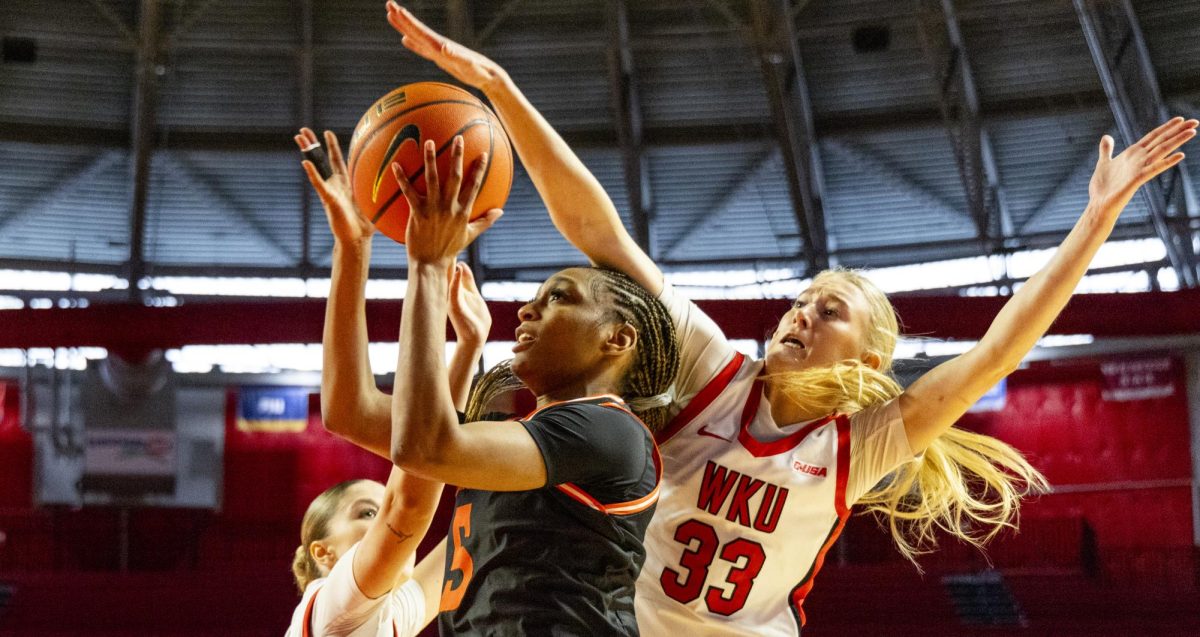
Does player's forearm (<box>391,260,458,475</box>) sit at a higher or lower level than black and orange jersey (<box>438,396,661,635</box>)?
higher

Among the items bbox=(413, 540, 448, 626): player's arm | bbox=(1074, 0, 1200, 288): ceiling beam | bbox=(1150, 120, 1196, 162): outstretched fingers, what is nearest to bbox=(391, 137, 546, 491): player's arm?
bbox=(413, 540, 448, 626): player's arm

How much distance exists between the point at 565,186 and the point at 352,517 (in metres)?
1.02

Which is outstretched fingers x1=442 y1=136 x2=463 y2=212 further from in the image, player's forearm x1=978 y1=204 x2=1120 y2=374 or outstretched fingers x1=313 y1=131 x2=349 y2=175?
player's forearm x1=978 y1=204 x2=1120 y2=374

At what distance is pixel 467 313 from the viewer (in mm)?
2510

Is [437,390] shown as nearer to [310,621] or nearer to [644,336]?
[644,336]

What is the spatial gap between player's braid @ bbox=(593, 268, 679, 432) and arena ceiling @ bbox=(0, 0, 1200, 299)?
445 inches

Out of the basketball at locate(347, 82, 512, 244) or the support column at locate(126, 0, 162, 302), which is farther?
the support column at locate(126, 0, 162, 302)

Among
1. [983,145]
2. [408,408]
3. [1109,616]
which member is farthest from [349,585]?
[983,145]

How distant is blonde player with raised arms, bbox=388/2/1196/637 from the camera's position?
2689 millimetres

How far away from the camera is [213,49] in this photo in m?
13.9

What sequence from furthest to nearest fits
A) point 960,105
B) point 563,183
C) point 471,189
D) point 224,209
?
point 224,209 < point 960,105 < point 563,183 < point 471,189

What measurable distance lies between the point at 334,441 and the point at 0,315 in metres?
7.36

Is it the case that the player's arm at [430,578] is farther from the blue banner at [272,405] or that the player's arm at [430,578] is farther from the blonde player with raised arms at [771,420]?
the blue banner at [272,405]

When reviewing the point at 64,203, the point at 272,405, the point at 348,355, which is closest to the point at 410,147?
the point at 348,355
